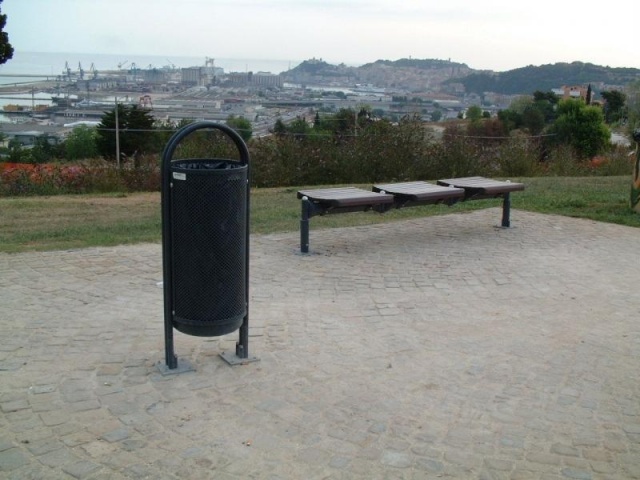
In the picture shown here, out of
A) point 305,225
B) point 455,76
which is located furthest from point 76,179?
point 455,76

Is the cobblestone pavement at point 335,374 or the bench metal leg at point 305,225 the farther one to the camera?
the bench metal leg at point 305,225

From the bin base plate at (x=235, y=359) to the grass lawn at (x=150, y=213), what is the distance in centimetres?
363

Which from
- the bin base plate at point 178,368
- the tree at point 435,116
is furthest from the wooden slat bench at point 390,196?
the tree at point 435,116

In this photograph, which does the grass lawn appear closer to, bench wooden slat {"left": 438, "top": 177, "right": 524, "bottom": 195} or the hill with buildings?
bench wooden slat {"left": 438, "top": 177, "right": 524, "bottom": 195}

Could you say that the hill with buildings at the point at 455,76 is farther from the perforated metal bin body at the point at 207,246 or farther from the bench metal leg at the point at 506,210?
the perforated metal bin body at the point at 207,246

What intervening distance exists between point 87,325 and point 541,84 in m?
62.1

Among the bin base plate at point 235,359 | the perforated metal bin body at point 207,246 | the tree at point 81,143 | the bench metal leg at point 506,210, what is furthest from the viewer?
the tree at point 81,143

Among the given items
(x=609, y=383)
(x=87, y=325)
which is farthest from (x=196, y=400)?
(x=609, y=383)

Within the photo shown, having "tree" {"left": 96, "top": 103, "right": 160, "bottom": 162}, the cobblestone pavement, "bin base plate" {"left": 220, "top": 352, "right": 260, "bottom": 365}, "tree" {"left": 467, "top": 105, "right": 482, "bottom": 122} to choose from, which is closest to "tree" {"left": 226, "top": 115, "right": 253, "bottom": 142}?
"tree" {"left": 96, "top": 103, "right": 160, "bottom": 162}

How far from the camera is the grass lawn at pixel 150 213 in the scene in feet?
27.9

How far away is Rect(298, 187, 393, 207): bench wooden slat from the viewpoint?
24.7ft

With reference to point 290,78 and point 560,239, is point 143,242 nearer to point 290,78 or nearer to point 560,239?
point 560,239

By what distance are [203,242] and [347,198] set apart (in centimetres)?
341

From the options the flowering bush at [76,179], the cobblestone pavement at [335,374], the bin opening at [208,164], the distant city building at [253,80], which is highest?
the distant city building at [253,80]
